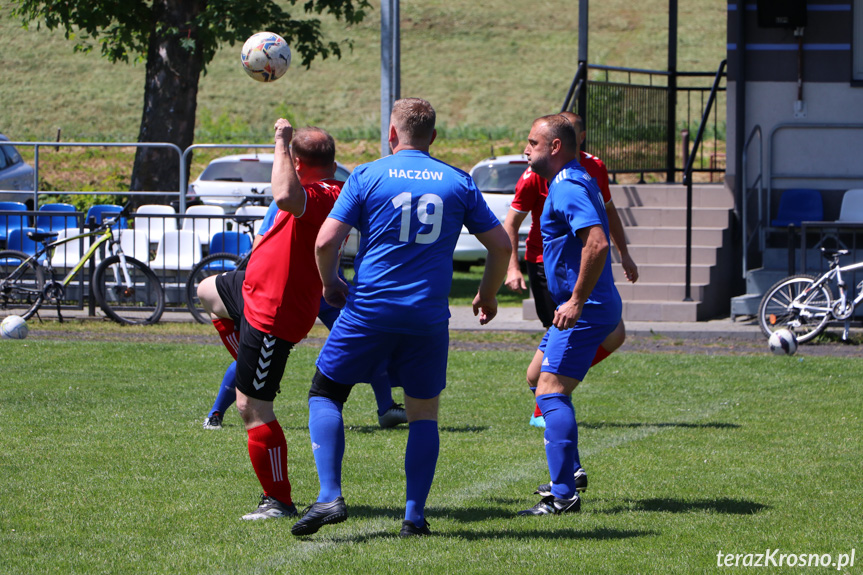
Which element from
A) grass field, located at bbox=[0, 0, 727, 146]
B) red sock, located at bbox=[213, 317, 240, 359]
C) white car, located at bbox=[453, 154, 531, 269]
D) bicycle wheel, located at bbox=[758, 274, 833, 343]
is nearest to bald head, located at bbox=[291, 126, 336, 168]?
red sock, located at bbox=[213, 317, 240, 359]

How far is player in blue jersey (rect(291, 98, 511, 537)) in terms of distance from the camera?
4.69 meters

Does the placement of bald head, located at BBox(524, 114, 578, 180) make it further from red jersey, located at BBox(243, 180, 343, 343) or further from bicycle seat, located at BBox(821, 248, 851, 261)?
bicycle seat, located at BBox(821, 248, 851, 261)

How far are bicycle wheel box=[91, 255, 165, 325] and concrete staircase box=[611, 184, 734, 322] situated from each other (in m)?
5.74

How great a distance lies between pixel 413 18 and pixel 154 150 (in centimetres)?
8035

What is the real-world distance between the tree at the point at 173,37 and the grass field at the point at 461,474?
9518mm

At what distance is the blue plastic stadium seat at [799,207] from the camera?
14.5 meters

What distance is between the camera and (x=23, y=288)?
13281 millimetres

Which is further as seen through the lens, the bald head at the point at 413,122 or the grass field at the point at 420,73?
the grass field at the point at 420,73

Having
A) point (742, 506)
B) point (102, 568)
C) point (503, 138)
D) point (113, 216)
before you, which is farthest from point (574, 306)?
point (503, 138)

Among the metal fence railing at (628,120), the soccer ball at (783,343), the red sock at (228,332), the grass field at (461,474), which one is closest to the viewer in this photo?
the grass field at (461,474)

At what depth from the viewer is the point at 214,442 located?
6.98 m

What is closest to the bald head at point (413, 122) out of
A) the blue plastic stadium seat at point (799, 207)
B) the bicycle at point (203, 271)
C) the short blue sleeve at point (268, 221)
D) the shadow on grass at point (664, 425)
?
the short blue sleeve at point (268, 221)

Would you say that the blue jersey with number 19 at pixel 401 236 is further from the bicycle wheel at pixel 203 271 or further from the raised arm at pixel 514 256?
the bicycle wheel at pixel 203 271
